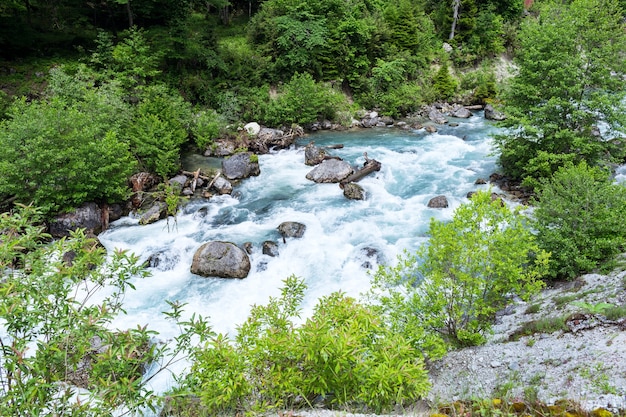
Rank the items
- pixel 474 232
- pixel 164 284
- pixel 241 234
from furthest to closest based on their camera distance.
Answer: pixel 241 234 < pixel 164 284 < pixel 474 232

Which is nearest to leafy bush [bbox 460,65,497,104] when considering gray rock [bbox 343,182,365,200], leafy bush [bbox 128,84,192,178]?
gray rock [bbox 343,182,365,200]

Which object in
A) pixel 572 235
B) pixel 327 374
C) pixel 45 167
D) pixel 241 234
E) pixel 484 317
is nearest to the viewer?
pixel 327 374

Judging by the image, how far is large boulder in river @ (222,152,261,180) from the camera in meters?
19.2

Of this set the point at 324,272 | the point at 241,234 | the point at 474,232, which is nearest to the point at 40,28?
the point at 241,234

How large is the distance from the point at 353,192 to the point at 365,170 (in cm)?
256

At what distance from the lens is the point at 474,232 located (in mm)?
7441

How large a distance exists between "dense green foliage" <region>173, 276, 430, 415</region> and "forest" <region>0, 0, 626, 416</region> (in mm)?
32

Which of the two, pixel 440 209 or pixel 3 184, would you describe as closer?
pixel 3 184

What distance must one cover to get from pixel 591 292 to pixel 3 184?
1787 cm

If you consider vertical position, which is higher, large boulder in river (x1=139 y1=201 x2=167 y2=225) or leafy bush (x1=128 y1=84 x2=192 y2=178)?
leafy bush (x1=128 y1=84 x2=192 y2=178)

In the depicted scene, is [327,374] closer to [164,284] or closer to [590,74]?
[164,284]

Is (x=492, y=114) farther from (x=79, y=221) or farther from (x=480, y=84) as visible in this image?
(x=79, y=221)

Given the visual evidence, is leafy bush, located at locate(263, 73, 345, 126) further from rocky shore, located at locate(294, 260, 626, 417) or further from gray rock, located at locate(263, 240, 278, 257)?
rocky shore, located at locate(294, 260, 626, 417)

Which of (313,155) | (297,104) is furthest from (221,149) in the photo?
(297,104)
